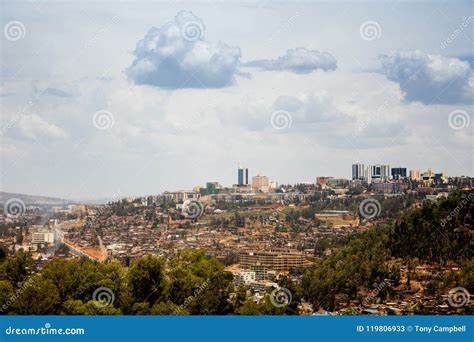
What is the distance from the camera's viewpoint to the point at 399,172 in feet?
63.2

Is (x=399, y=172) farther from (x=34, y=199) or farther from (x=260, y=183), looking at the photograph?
(x=34, y=199)

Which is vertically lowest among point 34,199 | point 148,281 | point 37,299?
point 37,299

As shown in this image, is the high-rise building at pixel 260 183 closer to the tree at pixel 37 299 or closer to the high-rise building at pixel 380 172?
the high-rise building at pixel 380 172

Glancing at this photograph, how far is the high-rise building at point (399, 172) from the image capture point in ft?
61.5

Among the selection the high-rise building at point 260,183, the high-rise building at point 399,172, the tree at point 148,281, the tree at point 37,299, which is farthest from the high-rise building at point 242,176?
the tree at point 37,299

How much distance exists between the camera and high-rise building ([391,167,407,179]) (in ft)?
61.5

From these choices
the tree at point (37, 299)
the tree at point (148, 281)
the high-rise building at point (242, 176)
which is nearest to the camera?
the tree at point (37, 299)

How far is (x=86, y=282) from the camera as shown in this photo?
12.0 m

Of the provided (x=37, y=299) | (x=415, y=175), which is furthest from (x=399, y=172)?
(x=37, y=299)

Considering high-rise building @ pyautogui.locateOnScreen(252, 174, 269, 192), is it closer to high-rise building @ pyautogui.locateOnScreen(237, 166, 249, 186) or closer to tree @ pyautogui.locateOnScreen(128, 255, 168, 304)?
high-rise building @ pyautogui.locateOnScreen(237, 166, 249, 186)

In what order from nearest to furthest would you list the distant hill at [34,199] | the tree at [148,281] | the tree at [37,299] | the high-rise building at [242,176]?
1. the tree at [37,299]
2. the tree at [148,281]
3. the distant hill at [34,199]
4. the high-rise building at [242,176]
